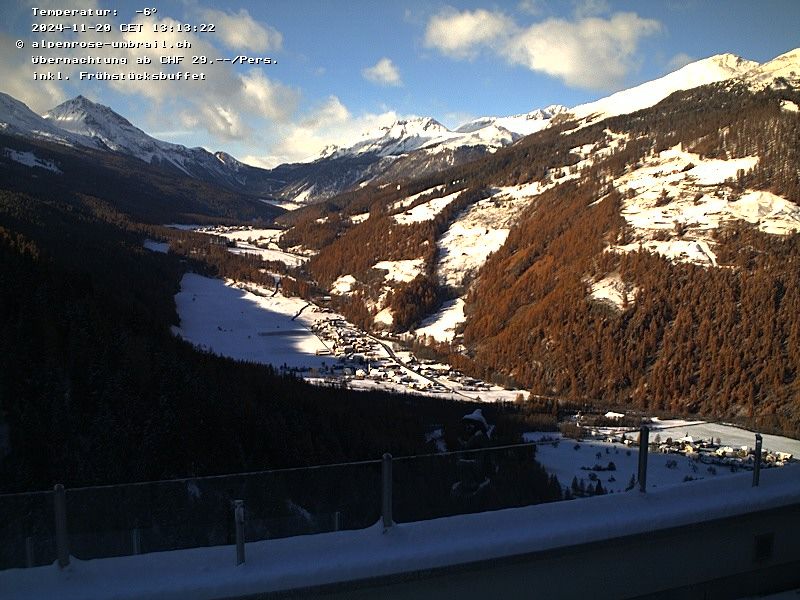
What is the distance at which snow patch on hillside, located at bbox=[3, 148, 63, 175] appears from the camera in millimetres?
159500

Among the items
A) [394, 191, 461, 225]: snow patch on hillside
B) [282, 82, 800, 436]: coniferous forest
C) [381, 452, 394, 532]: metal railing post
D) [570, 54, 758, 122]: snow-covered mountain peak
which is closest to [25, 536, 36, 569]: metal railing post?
[381, 452, 394, 532]: metal railing post

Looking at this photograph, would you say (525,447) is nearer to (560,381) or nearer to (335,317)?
(560,381)

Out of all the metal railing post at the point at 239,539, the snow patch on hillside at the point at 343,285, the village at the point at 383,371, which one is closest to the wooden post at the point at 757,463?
the metal railing post at the point at 239,539

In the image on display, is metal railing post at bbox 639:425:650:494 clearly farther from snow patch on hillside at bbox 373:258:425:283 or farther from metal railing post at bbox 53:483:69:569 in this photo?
snow patch on hillside at bbox 373:258:425:283

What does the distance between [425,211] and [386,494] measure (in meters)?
96.3

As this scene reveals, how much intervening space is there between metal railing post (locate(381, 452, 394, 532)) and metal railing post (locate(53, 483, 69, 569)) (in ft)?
9.37

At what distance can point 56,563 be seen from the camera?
4.80 m

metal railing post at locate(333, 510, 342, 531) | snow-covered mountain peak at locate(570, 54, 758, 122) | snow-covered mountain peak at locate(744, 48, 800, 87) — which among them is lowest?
metal railing post at locate(333, 510, 342, 531)

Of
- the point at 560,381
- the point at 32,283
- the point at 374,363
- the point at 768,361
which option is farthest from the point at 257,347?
the point at 768,361

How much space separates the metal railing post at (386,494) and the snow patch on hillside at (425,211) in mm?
88564

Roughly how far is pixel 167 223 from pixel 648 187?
147434mm

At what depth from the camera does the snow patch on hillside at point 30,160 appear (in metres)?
160

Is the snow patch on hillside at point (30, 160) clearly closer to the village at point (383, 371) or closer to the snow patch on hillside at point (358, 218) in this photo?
the snow patch on hillside at point (358, 218)

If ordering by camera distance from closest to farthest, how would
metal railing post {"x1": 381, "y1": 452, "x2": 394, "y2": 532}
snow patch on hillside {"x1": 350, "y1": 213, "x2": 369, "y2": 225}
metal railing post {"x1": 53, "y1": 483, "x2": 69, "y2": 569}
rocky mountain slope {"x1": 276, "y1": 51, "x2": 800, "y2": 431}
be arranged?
metal railing post {"x1": 53, "y1": 483, "x2": 69, "y2": 569} < metal railing post {"x1": 381, "y1": 452, "x2": 394, "y2": 532} < rocky mountain slope {"x1": 276, "y1": 51, "x2": 800, "y2": 431} < snow patch on hillside {"x1": 350, "y1": 213, "x2": 369, "y2": 225}
